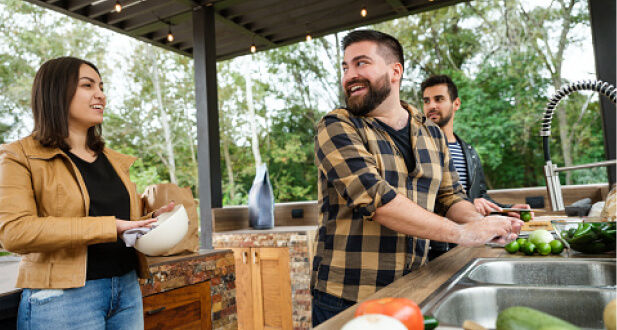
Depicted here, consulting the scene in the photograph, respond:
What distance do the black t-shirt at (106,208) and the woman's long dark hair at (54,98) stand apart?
0.27 ft

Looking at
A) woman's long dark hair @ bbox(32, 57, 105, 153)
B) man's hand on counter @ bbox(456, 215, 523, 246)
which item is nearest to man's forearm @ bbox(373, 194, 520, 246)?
man's hand on counter @ bbox(456, 215, 523, 246)

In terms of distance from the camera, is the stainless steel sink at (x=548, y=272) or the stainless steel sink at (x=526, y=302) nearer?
the stainless steel sink at (x=526, y=302)

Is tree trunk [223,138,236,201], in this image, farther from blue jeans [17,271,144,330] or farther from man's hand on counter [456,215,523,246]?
man's hand on counter [456,215,523,246]

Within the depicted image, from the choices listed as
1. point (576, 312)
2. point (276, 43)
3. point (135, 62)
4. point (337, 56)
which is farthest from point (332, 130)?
point (135, 62)

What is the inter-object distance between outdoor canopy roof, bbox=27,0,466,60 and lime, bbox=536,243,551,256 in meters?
2.81

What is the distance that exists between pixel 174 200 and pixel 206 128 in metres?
1.29

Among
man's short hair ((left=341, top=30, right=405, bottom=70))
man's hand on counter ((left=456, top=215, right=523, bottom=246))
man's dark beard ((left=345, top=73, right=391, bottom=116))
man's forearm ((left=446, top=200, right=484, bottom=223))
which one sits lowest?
man's hand on counter ((left=456, top=215, right=523, bottom=246))

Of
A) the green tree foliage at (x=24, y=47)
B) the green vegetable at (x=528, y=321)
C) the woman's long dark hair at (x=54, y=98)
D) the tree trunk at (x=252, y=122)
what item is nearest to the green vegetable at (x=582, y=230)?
the green vegetable at (x=528, y=321)

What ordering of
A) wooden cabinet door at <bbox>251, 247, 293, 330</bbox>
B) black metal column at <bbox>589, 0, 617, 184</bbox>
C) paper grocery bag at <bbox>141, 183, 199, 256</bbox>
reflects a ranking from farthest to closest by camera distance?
wooden cabinet door at <bbox>251, 247, 293, 330</bbox>
black metal column at <bbox>589, 0, 617, 184</bbox>
paper grocery bag at <bbox>141, 183, 199, 256</bbox>

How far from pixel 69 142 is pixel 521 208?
1591 millimetres

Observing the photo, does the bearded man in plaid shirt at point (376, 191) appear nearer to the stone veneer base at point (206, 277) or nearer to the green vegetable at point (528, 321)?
the green vegetable at point (528, 321)

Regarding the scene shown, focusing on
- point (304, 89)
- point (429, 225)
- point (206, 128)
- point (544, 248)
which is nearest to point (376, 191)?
point (429, 225)

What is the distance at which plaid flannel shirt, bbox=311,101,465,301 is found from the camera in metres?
1.15

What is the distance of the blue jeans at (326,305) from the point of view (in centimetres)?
121
